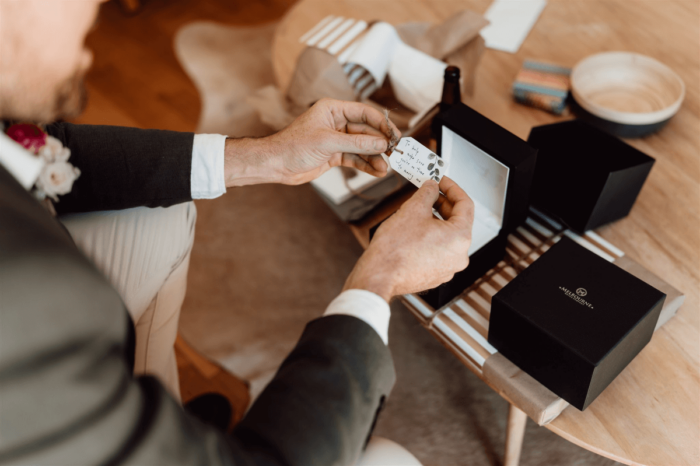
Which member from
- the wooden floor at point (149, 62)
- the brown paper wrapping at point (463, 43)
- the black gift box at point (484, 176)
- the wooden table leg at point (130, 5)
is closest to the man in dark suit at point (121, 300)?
the black gift box at point (484, 176)

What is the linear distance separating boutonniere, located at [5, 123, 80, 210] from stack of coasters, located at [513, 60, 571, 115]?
1.05 meters

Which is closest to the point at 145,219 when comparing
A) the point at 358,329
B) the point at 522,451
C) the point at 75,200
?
the point at 75,200

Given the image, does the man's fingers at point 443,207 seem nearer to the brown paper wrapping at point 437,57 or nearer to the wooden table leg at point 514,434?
the wooden table leg at point 514,434

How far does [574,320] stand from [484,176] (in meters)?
0.33

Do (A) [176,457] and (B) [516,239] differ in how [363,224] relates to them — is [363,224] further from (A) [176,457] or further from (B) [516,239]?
(A) [176,457]

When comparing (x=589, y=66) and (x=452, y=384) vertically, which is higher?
(x=589, y=66)

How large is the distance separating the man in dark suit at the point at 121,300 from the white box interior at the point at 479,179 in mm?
119

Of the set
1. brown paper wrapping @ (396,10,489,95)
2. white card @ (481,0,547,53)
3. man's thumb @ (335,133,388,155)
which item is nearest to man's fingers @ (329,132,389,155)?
man's thumb @ (335,133,388,155)

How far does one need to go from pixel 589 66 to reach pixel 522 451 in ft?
3.18

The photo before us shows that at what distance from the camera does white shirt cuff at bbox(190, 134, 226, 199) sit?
105 cm

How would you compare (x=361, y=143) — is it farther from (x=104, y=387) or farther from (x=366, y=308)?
(x=104, y=387)

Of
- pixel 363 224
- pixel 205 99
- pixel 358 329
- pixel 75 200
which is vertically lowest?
pixel 205 99

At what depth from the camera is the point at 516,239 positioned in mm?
1057

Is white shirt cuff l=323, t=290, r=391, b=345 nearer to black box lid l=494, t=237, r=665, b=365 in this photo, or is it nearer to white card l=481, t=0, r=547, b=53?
black box lid l=494, t=237, r=665, b=365
